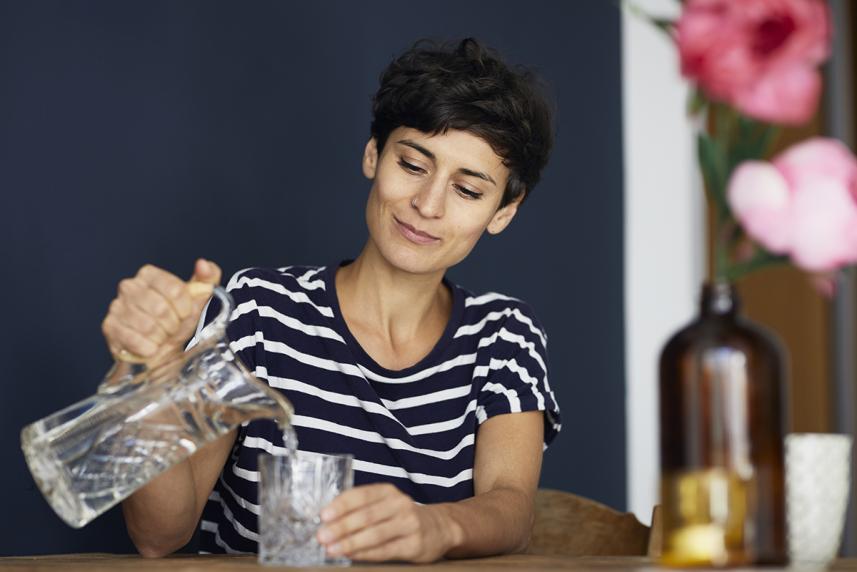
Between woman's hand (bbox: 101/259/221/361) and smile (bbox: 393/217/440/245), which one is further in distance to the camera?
smile (bbox: 393/217/440/245)

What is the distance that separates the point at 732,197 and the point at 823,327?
2538 mm

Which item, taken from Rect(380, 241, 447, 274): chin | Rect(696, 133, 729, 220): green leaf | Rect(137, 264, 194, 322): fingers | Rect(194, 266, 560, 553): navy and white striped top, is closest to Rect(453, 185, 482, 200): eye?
Rect(380, 241, 447, 274): chin

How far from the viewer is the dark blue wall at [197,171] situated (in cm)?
168

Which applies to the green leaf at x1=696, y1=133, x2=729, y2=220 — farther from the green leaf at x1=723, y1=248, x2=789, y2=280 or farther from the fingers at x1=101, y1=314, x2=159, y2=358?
the fingers at x1=101, y1=314, x2=159, y2=358

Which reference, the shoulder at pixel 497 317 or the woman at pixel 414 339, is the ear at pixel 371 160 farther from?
the shoulder at pixel 497 317

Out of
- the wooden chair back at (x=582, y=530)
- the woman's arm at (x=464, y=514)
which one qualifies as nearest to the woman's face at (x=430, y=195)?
the woman's arm at (x=464, y=514)

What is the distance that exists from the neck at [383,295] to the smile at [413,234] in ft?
0.32

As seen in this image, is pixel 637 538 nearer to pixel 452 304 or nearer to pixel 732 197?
pixel 452 304

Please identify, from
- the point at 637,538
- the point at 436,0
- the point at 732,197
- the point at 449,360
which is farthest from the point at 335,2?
the point at 732,197

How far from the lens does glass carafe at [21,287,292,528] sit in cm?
106

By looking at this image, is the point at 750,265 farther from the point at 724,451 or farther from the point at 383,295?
the point at 383,295

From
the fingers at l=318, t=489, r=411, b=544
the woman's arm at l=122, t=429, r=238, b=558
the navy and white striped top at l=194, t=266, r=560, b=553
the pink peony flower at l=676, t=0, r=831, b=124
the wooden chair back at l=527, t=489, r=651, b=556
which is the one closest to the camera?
the pink peony flower at l=676, t=0, r=831, b=124

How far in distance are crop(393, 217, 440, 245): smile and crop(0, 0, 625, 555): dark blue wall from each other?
0.41m

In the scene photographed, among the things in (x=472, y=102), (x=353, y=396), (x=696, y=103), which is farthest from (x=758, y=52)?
(x=353, y=396)
